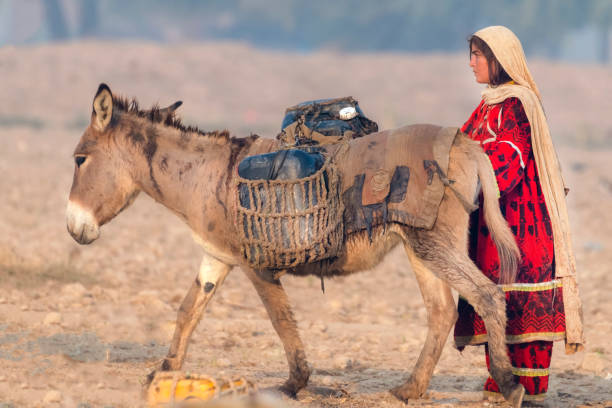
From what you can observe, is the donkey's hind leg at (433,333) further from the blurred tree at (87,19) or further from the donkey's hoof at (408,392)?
the blurred tree at (87,19)

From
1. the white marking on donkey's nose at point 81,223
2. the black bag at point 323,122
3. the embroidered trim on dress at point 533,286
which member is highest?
the black bag at point 323,122

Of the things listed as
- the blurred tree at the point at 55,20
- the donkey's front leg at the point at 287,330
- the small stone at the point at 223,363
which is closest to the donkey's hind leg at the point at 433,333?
the donkey's front leg at the point at 287,330

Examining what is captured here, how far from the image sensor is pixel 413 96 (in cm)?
3891

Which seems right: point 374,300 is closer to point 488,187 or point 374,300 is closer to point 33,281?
point 33,281

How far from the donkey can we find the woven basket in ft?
0.56

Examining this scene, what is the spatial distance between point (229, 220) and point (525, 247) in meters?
1.58

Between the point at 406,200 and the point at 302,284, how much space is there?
4169 millimetres

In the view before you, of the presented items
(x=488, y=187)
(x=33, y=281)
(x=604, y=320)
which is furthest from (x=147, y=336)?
(x=604, y=320)

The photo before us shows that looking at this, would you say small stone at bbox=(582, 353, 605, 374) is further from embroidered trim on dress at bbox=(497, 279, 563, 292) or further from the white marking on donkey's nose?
the white marking on donkey's nose

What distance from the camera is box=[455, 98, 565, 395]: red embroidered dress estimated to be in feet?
13.8

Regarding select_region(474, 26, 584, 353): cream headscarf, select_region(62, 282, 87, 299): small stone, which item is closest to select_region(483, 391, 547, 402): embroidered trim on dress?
select_region(474, 26, 584, 353): cream headscarf

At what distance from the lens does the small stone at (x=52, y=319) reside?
5.83 metres

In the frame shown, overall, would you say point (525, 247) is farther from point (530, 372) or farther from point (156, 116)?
point (156, 116)

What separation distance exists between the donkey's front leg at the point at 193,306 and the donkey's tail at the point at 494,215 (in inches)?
59.3
